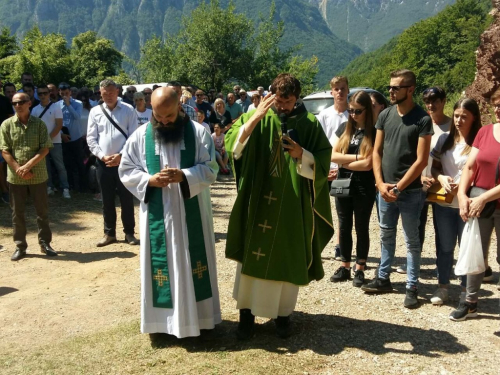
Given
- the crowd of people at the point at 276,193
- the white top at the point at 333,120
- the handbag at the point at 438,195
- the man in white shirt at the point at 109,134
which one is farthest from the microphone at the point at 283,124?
the man in white shirt at the point at 109,134

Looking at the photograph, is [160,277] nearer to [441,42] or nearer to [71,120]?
[71,120]

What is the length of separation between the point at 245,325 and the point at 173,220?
1.10 metres

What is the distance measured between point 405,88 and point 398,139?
1.59 ft

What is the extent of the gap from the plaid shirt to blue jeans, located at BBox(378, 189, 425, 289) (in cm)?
446

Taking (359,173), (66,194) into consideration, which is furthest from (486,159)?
(66,194)

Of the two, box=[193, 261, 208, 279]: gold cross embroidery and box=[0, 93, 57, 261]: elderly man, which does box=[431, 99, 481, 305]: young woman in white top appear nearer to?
box=[193, 261, 208, 279]: gold cross embroidery

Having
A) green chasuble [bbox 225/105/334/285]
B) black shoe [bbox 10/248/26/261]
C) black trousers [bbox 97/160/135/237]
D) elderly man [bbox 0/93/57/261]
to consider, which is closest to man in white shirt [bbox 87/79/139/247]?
black trousers [bbox 97/160/135/237]

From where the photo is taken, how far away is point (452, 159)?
216 inches

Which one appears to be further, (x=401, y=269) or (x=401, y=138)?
(x=401, y=269)

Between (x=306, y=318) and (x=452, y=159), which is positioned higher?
(x=452, y=159)

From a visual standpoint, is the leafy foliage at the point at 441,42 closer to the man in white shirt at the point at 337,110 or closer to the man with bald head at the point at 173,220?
the man in white shirt at the point at 337,110

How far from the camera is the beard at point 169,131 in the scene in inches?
181

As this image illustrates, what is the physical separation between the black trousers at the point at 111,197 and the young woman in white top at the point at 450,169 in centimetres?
435

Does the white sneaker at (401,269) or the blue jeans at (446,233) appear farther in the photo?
the white sneaker at (401,269)
